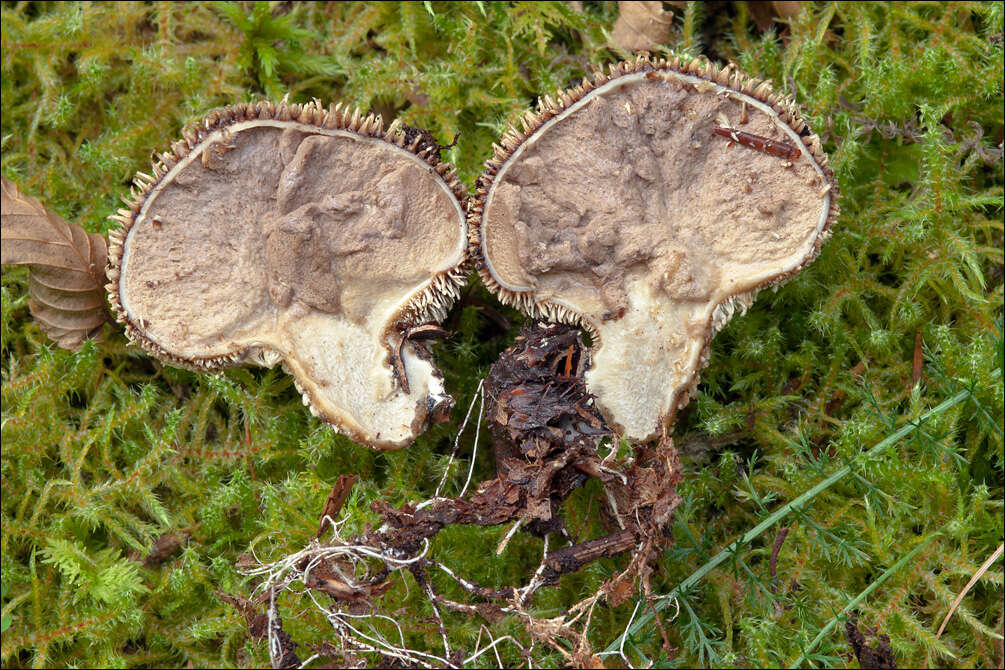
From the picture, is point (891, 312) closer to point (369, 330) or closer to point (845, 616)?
point (845, 616)

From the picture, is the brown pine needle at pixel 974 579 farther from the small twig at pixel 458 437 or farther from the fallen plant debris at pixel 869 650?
the small twig at pixel 458 437

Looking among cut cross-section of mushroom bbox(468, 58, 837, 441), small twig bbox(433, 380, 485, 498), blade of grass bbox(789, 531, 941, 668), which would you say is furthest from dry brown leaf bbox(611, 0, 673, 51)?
blade of grass bbox(789, 531, 941, 668)

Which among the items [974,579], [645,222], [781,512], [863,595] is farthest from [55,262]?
[974,579]

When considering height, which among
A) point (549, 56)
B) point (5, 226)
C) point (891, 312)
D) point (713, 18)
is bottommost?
point (5, 226)

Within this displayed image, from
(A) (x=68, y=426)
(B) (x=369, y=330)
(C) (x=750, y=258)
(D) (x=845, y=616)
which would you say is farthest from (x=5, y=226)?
(D) (x=845, y=616)

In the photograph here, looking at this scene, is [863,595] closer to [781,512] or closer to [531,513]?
[781,512]

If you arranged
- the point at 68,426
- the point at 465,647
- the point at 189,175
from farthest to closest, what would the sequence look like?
the point at 68,426
the point at 465,647
the point at 189,175
